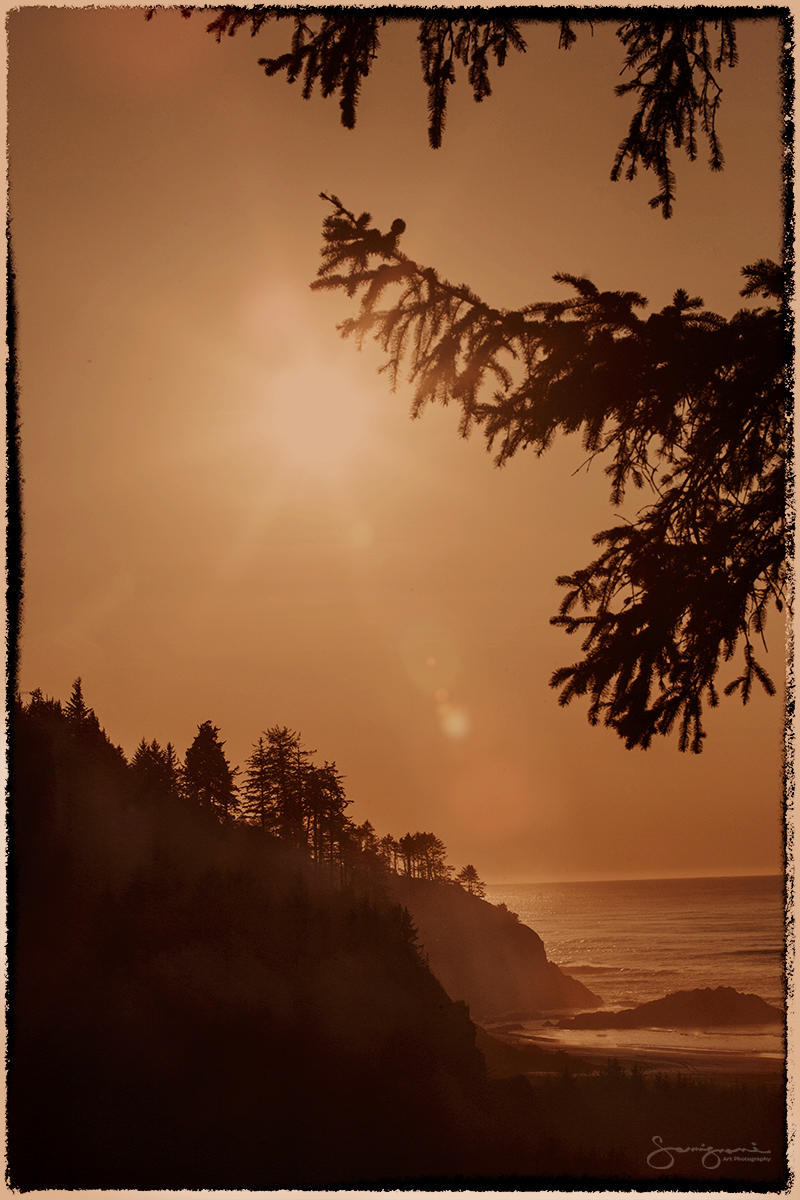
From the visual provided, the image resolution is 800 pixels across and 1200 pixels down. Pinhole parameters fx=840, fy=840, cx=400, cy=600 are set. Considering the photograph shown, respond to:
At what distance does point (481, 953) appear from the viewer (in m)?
6.34

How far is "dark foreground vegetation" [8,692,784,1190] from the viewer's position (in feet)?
17.1

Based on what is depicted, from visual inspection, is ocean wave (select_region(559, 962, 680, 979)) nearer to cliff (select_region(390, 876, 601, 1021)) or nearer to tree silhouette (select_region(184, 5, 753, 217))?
cliff (select_region(390, 876, 601, 1021))

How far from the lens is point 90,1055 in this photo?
5.36m

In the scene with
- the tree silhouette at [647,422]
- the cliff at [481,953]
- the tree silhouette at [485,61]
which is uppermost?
the tree silhouette at [485,61]

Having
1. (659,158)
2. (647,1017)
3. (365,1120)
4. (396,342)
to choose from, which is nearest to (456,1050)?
(365,1120)

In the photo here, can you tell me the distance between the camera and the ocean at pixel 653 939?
5.76 m

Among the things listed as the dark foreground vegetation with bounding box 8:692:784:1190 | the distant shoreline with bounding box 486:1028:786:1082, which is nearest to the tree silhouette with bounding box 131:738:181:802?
the dark foreground vegetation with bounding box 8:692:784:1190

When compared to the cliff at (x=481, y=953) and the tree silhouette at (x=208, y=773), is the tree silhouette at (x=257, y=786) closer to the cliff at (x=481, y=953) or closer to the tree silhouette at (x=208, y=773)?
the tree silhouette at (x=208, y=773)

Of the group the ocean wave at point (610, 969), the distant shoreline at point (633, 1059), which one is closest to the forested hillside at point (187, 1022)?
the distant shoreline at point (633, 1059)

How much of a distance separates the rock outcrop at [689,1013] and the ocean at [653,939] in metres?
0.07

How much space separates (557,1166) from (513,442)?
441 cm

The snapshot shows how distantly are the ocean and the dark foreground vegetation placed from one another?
64cm

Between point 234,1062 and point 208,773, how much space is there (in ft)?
6.83

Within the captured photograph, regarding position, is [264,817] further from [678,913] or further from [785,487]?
[785,487]
